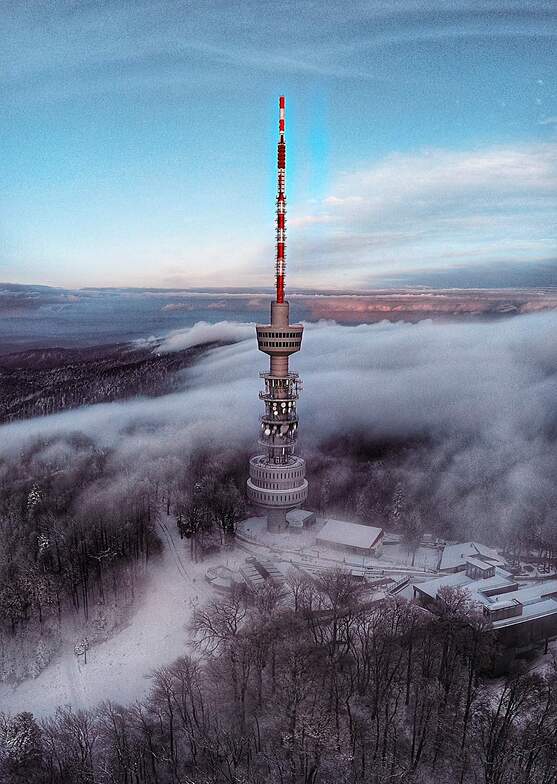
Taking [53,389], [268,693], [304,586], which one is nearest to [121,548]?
[304,586]

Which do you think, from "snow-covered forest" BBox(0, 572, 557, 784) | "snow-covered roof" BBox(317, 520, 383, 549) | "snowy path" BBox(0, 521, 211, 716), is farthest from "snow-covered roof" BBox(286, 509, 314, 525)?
"snow-covered forest" BBox(0, 572, 557, 784)

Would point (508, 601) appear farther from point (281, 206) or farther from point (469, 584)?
point (281, 206)

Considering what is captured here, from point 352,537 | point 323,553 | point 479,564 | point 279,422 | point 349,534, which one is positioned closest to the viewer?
point 479,564

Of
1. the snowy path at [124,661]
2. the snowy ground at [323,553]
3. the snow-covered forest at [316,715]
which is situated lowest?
the snowy path at [124,661]

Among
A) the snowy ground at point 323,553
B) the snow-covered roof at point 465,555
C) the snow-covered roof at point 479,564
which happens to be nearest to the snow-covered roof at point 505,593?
the snow-covered roof at point 479,564

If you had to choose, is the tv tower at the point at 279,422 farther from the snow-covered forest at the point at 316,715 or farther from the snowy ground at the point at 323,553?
the snow-covered forest at the point at 316,715

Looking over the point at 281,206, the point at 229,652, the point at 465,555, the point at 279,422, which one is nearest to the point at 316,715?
the point at 229,652

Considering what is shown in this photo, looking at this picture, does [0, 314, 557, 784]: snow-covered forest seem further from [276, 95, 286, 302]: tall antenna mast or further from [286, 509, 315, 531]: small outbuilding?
[276, 95, 286, 302]: tall antenna mast
